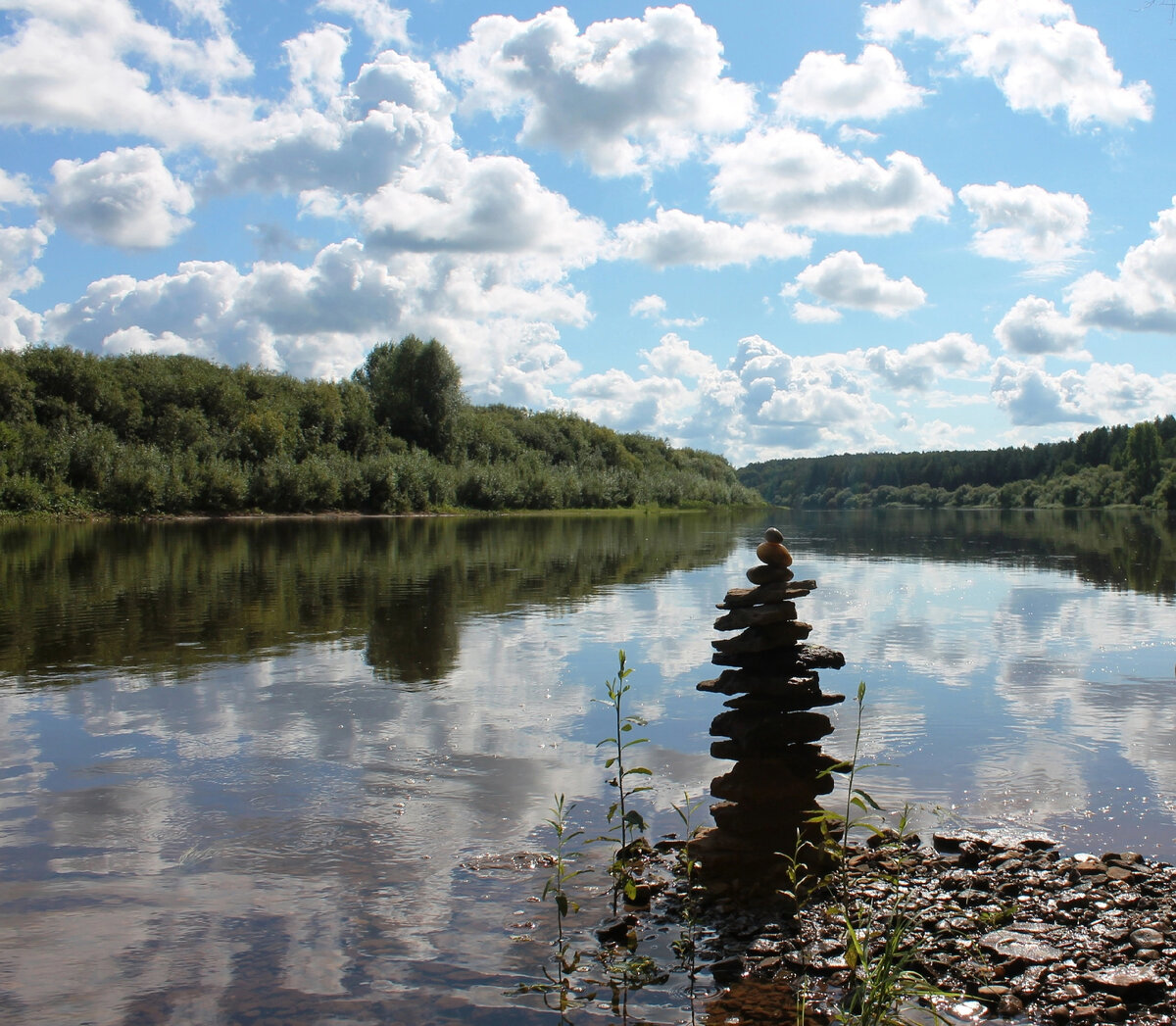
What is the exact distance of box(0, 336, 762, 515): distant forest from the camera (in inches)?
2591

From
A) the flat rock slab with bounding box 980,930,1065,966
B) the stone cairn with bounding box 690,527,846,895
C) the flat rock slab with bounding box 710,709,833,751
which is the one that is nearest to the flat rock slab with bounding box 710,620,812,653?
the stone cairn with bounding box 690,527,846,895

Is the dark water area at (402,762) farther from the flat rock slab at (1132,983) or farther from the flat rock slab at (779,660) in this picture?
the flat rock slab at (1132,983)

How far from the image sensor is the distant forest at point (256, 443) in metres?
65.8

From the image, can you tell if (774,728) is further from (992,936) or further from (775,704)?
(992,936)

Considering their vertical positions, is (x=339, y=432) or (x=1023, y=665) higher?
(x=339, y=432)

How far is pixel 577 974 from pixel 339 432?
310ft

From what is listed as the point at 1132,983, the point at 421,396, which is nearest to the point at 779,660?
the point at 1132,983

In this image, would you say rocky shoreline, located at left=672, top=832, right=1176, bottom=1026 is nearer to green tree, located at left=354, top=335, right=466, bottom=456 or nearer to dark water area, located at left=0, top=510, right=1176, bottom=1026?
dark water area, located at left=0, top=510, right=1176, bottom=1026

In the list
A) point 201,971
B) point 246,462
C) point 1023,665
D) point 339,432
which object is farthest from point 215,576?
A: point 339,432

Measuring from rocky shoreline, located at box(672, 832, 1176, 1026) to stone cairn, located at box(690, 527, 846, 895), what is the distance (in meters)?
0.69

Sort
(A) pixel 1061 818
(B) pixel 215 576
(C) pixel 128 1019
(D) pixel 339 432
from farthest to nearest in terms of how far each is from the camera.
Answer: (D) pixel 339 432, (B) pixel 215 576, (A) pixel 1061 818, (C) pixel 128 1019

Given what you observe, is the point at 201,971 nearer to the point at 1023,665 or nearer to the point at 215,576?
the point at 1023,665

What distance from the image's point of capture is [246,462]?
77.6 m

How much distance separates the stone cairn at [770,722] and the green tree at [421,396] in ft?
323
